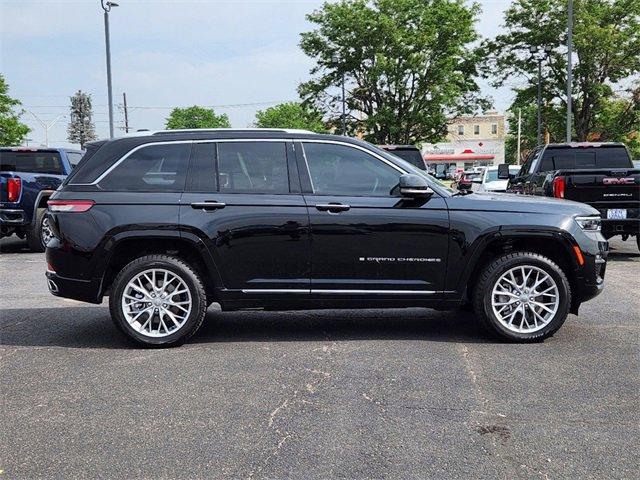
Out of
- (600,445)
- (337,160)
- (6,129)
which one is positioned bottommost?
(600,445)

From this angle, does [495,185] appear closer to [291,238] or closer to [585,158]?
[585,158]

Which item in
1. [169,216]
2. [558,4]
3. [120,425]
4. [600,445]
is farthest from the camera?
[558,4]

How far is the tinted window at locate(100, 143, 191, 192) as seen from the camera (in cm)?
566

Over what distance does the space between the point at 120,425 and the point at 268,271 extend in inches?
80.3

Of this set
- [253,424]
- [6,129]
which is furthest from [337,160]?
[6,129]

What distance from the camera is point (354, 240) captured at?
5559 mm

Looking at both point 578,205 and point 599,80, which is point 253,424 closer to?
point 578,205

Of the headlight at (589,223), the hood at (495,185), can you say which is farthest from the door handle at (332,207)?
the hood at (495,185)

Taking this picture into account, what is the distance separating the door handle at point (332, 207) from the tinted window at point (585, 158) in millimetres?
8484

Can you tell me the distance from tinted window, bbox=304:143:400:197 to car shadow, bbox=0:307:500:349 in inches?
52.8

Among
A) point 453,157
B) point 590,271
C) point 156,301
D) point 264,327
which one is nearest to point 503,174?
point 590,271

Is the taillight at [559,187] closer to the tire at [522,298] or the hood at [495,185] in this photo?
the tire at [522,298]

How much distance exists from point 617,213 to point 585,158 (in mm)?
2509

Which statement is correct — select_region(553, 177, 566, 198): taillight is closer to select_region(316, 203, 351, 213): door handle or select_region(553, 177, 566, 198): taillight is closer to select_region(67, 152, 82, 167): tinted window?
select_region(316, 203, 351, 213): door handle
